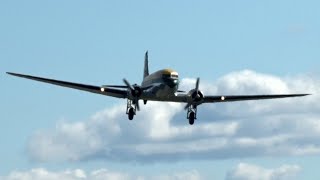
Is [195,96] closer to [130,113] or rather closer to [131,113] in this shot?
[131,113]

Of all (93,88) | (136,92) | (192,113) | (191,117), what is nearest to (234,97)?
(192,113)

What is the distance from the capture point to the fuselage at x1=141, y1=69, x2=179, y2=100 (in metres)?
107

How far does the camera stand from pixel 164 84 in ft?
351

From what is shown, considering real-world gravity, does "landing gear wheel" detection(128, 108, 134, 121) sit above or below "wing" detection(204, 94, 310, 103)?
below

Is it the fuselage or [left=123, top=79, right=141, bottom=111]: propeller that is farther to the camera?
[left=123, top=79, right=141, bottom=111]: propeller

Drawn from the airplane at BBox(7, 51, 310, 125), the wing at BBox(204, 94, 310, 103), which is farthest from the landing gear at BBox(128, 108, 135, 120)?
the wing at BBox(204, 94, 310, 103)

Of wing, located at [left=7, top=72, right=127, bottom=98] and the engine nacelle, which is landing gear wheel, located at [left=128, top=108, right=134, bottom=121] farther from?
the engine nacelle

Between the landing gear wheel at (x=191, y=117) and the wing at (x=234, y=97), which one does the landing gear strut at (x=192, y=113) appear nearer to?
the landing gear wheel at (x=191, y=117)

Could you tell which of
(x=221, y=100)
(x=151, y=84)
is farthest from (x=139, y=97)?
(x=221, y=100)

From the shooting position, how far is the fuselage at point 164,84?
10694 cm

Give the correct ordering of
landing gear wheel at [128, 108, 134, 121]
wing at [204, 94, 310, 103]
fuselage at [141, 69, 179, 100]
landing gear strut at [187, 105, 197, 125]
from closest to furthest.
Result: fuselage at [141, 69, 179, 100] < landing gear wheel at [128, 108, 134, 121] < landing gear strut at [187, 105, 197, 125] < wing at [204, 94, 310, 103]

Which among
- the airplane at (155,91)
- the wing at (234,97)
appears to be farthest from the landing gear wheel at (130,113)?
the wing at (234,97)

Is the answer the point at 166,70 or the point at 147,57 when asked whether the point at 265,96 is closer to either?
the point at 166,70

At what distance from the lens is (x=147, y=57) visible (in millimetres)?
144750
